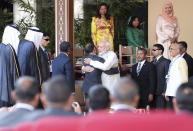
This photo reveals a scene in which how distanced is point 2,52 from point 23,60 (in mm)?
346

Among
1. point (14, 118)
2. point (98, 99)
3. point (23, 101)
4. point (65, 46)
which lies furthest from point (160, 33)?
point (14, 118)

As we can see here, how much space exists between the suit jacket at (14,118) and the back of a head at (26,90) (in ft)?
0.33

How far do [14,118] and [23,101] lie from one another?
187mm

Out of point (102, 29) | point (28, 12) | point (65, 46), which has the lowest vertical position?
point (65, 46)

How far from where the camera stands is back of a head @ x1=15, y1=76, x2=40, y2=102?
4.09 m

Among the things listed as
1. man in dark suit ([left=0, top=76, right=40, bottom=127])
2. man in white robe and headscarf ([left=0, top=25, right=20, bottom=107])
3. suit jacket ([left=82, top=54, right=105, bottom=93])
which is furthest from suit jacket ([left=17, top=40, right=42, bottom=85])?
man in dark suit ([left=0, top=76, right=40, bottom=127])

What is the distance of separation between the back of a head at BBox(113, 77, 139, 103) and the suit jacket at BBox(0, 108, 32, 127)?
780 mm

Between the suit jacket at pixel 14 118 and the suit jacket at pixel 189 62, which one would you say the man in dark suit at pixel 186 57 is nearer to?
the suit jacket at pixel 189 62

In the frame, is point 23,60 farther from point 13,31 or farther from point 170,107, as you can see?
point 170,107

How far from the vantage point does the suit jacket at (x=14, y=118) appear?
13.0 feet

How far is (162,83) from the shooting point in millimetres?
8672

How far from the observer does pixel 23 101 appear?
163 inches

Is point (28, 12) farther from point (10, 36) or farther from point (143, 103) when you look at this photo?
point (143, 103)

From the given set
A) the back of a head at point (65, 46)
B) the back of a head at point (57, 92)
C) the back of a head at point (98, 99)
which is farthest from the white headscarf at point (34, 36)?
the back of a head at point (57, 92)
